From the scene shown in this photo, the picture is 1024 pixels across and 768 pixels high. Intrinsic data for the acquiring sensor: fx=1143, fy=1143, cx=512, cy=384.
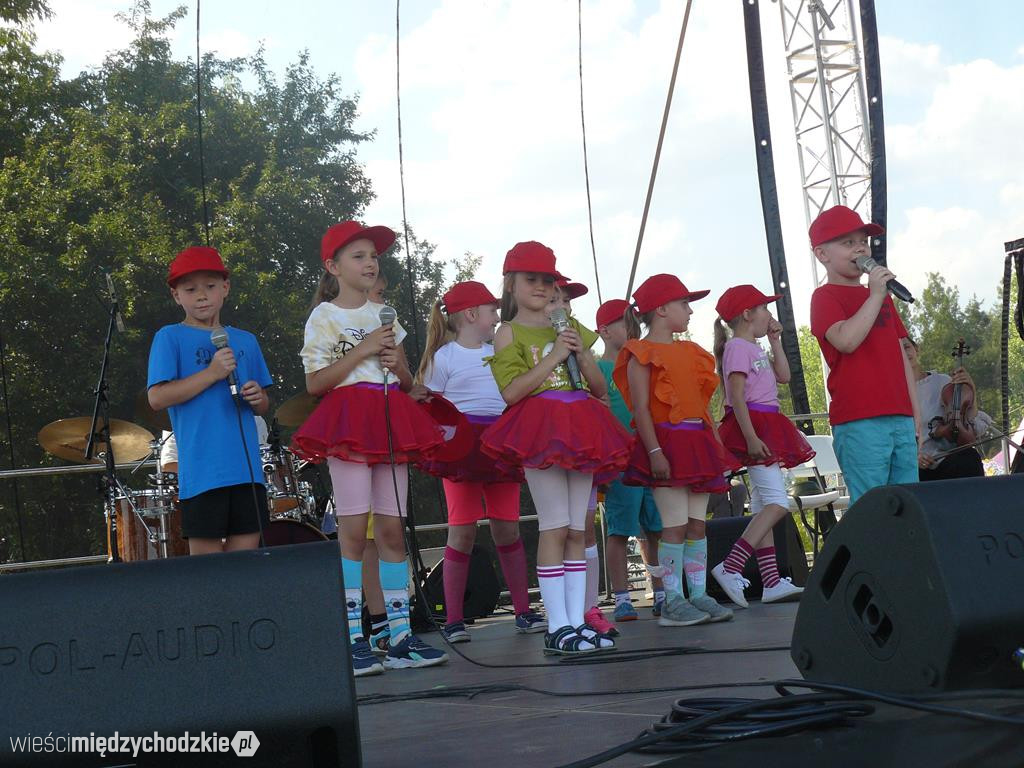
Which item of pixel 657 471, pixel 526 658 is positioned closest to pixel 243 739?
pixel 526 658

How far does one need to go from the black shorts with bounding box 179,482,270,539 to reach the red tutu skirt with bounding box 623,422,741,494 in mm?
1627

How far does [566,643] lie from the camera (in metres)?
3.59

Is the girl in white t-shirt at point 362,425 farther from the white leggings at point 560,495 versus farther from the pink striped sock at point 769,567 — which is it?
the pink striped sock at point 769,567

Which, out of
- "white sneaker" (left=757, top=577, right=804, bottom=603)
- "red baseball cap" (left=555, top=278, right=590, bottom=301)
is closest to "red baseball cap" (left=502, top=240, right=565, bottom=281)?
"red baseball cap" (left=555, top=278, right=590, bottom=301)

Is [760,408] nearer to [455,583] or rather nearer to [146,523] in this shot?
[455,583]

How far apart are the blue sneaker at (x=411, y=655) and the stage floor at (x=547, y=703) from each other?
0.07 metres

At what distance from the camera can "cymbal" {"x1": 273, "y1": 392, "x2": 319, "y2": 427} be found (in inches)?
229

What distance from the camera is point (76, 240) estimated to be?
10281 mm

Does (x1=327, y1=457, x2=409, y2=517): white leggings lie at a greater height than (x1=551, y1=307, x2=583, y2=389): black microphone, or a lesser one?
lesser

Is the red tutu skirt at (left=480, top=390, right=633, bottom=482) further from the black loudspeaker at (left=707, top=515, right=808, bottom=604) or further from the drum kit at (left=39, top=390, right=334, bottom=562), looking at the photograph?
the black loudspeaker at (left=707, top=515, right=808, bottom=604)

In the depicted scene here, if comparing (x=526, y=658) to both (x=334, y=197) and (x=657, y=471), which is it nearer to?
(x=657, y=471)

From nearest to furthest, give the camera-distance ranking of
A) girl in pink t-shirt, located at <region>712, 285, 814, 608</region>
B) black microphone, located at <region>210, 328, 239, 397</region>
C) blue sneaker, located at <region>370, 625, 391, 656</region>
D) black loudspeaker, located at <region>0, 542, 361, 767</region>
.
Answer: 1. black loudspeaker, located at <region>0, 542, 361, 767</region>
2. black microphone, located at <region>210, 328, 239, 397</region>
3. blue sneaker, located at <region>370, 625, 391, 656</region>
4. girl in pink t-shirt, located at <region>712, 285, 814, 608</region>

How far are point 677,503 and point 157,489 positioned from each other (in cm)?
236

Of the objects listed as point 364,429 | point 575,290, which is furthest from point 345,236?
point 575,290
